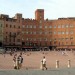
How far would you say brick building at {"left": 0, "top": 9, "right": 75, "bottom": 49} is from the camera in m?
118

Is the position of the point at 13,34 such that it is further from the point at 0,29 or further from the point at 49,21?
the point at 49,21

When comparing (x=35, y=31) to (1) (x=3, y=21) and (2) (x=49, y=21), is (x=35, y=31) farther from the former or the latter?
(1) (x=3, y=21)

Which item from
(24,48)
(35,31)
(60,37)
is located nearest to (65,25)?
(60,37)

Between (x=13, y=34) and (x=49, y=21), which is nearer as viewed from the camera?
(x=13, y=34)

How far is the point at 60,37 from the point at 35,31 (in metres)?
11.3

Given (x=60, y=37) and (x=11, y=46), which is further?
(x=60, y=37)

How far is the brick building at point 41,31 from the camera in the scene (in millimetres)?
118206

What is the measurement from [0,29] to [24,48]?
12.6 meters

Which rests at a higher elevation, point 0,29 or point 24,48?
point 0,29

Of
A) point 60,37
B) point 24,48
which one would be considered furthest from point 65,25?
point 24,48

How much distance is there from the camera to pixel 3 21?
4518 inches

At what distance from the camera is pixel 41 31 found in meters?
124

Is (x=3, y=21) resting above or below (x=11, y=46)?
above

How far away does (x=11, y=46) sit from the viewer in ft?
370
